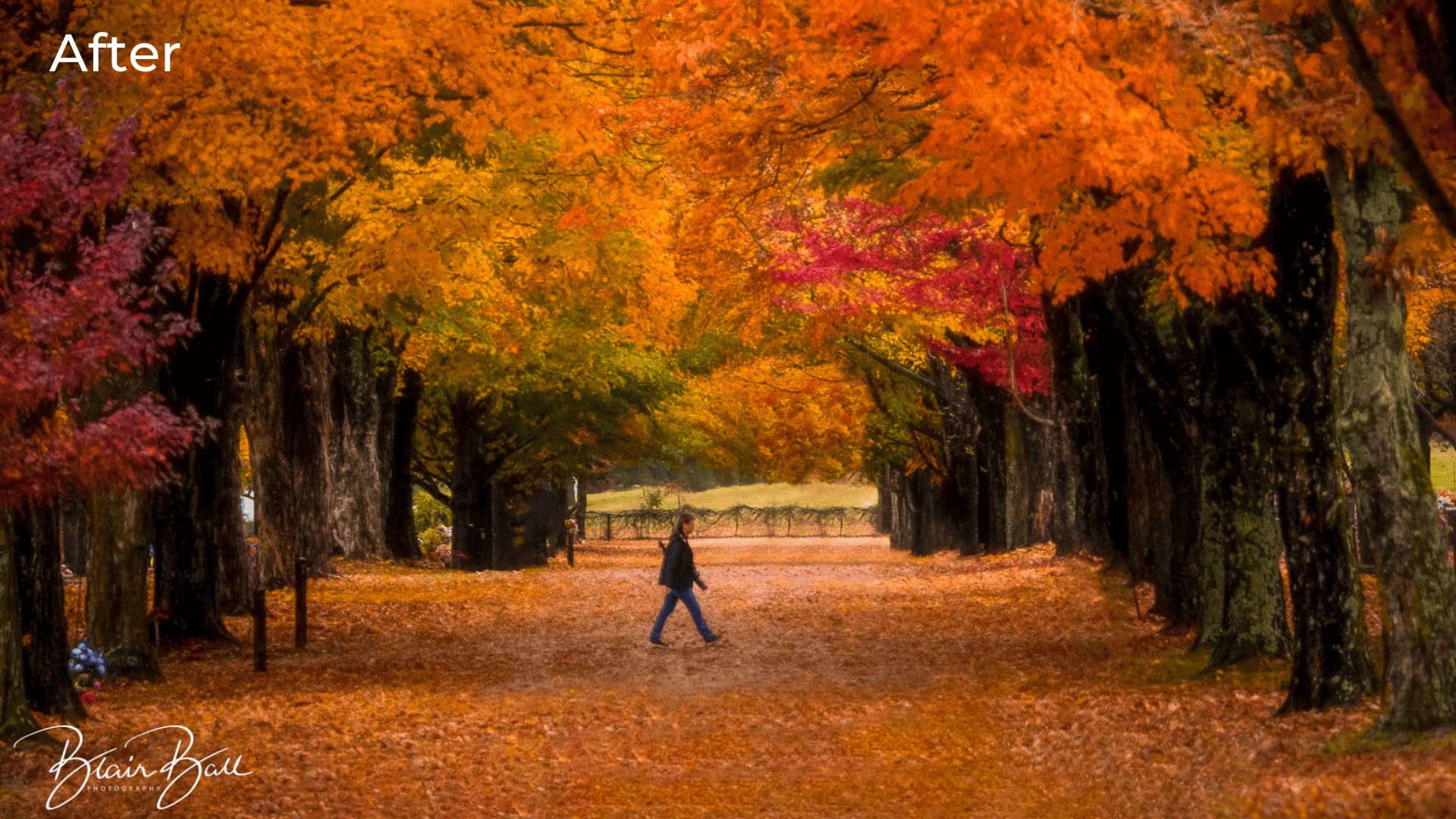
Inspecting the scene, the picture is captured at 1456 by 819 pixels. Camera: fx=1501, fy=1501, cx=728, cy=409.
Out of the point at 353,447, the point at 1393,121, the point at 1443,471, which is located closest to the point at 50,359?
the point at 1393,121

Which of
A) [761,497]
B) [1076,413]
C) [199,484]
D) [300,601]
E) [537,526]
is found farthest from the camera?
[761,497]

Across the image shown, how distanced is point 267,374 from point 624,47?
38.6ft

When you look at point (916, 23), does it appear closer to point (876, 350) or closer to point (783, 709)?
point (783, 709)

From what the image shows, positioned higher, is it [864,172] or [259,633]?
[864,172]

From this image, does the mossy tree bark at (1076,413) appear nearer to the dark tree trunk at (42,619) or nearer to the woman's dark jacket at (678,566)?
the woman's dark jacket at (678,566)

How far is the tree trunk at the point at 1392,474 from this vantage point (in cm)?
911

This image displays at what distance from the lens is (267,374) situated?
23328mm

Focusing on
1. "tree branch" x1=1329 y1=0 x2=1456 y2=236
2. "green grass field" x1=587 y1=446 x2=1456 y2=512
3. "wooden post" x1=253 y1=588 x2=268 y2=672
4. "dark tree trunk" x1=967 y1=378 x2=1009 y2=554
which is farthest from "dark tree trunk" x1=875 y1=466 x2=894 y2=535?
"tree branch" x1=1329 y1=0 x2=1456 y2=236

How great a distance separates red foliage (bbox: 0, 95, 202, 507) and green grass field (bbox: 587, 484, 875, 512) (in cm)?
8768

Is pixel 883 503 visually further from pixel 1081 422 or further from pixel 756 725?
pixel 756 725

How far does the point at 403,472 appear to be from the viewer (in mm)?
35719
